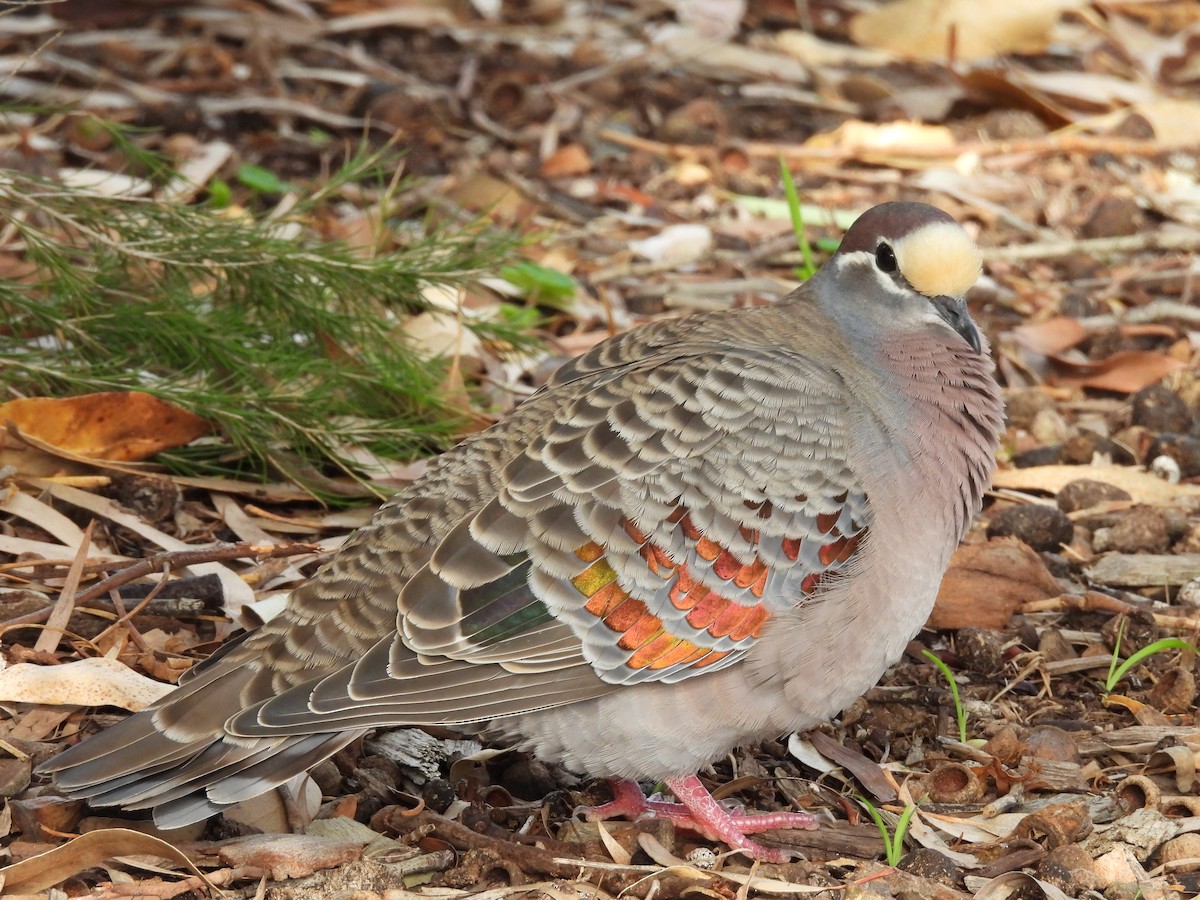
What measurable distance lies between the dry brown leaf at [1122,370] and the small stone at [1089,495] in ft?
2.98

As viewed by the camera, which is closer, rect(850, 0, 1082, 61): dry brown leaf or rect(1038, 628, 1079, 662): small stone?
rect(1038, 628, 1079, 662): small stone

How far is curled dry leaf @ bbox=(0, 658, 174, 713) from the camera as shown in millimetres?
3896

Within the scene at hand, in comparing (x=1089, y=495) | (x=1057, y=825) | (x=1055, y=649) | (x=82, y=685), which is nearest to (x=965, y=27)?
(x=1089, y=495)

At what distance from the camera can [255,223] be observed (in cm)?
569

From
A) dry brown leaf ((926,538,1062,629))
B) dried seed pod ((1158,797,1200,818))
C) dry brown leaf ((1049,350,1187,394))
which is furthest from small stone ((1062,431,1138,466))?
dried seed pod ((1158,797,1200,818))

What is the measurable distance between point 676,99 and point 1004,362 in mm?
3022

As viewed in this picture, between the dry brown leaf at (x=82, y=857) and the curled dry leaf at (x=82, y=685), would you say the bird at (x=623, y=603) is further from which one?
the curled dry leaf at (x=82, y=685)

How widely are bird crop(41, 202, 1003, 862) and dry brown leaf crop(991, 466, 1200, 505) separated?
4.83 ft

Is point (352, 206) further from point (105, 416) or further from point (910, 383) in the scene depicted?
point (910, 383)

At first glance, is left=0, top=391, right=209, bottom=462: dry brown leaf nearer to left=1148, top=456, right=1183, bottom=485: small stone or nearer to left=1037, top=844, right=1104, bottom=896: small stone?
left=1037, top=844, right=1104, bottom=896: small stone

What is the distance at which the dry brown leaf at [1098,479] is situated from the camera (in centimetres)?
537

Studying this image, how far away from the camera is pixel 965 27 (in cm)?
880

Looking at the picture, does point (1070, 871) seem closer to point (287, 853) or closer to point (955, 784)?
point (955, 784)

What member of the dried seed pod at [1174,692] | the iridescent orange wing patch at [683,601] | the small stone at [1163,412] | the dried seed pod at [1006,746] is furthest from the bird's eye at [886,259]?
the small stone at [1163,412]
